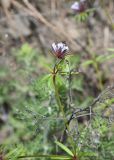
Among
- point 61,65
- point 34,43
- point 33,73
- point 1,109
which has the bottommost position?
point 61,65

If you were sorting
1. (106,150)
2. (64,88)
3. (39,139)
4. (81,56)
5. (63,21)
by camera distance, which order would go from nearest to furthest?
1. (106,150)
2. (64,88)
3. (39,139)
4. (81,56)
5. (63,21)

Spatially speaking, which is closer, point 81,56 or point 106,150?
point 106,150

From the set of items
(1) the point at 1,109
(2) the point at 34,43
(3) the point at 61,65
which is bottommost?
(3) the point at 61,65

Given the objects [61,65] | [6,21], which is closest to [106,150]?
[61,65]

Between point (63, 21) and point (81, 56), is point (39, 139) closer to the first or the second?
point (81, 56)

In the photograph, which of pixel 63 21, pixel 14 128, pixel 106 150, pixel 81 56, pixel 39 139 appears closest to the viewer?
pixel 106 150

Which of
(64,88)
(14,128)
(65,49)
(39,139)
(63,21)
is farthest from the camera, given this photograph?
(63,21)

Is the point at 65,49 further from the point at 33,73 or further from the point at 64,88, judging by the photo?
the point at 33,73

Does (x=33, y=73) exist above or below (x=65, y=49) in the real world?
above

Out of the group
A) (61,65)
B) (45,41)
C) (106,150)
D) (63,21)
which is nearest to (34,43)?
(45,41)
